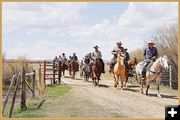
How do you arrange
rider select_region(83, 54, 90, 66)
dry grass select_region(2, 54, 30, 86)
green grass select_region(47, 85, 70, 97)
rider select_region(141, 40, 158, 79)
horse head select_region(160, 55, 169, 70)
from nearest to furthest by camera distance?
horse head select_region(160, 55, 169, 70), rider select_region(141, 40, 158, 79), green grass select_region(47, 85, 70, 97), dry grass select_region(2, 54, 30, 86), rider select_region(83, 54, 90, 66)

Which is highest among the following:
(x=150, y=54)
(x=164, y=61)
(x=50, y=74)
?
(x=150, y=54)

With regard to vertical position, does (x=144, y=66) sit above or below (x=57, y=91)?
above

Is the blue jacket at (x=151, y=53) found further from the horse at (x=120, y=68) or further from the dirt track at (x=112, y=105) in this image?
the horse at (x=120, y=68)

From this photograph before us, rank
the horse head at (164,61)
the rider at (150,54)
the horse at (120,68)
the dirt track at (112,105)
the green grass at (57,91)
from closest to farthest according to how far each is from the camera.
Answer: the dirt track at (112,105) → the horse head at (164,61) → the rider at (150,54) → the green grass at (57,91) → the horse at (120,68)

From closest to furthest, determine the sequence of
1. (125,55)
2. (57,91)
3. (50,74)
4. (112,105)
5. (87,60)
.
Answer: (112,105)
(125,55)
(57,91)
(87,60)
(50,74)

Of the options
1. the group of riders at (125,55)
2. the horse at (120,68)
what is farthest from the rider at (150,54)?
the horse at (120,68)

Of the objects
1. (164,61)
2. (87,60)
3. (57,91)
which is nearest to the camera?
(164,61)

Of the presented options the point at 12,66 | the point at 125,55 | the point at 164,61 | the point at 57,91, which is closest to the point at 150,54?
the point at 164,61

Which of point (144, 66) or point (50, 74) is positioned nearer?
point (144, 66)

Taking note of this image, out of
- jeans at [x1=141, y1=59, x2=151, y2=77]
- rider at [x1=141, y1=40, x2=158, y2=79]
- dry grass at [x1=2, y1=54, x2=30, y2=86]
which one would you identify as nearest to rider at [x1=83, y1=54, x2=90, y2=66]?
dry grass at [x1=2, y1=54, x2=30, y2=86]

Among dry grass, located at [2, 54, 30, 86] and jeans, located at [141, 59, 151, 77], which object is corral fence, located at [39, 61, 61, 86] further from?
jeans, located at [141, 59, 151, 77]

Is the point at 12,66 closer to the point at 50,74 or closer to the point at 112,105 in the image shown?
the point at 50,74

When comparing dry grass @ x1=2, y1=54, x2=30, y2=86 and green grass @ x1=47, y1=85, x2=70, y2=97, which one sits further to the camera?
dry grass @ x1=2, y1=54, x2=30, y2=86

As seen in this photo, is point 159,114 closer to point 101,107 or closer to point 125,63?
point 101,107
